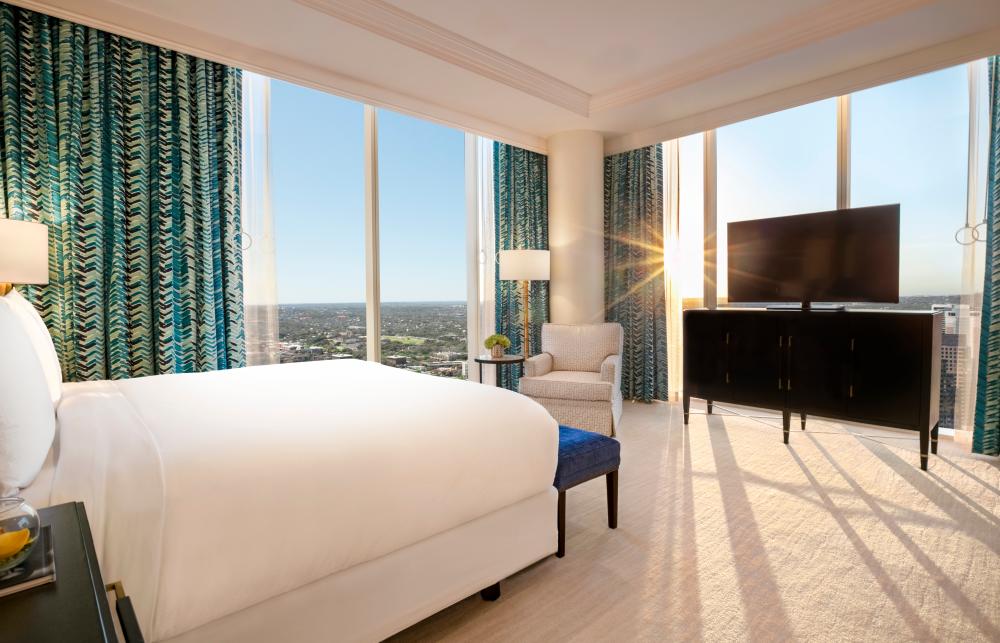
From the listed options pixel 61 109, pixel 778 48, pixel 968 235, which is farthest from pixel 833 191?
pixel 61 109

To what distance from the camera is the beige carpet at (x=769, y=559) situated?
173 cm

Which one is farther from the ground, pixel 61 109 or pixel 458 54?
pixel 458 54

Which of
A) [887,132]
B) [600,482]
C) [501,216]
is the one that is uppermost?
[887,132]

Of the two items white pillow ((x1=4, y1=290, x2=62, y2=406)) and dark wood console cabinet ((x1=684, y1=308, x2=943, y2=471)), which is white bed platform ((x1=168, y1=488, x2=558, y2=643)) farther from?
dark wood console cabinet ((x1=684, y1=308, x2=943, y2=471))

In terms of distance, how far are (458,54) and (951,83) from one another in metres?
3.65

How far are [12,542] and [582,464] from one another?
181 cm

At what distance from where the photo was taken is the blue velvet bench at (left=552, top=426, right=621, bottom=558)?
2115 mm

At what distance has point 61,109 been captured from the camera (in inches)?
111

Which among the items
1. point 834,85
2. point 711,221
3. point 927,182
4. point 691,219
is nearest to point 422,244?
point 691,219

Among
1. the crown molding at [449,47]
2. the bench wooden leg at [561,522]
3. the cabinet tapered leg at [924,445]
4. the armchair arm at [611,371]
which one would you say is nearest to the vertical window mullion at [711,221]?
the crown molding at [449,47]

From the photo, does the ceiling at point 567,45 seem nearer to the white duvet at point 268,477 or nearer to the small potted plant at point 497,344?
the small potted plant at point 497,344

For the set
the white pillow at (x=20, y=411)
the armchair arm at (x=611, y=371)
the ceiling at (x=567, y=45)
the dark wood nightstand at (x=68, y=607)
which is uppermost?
the ceiling at (x=567, y=45)

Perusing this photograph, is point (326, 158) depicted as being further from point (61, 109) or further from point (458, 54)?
point (61, 109)

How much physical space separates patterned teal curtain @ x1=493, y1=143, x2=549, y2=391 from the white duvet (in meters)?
3.25
